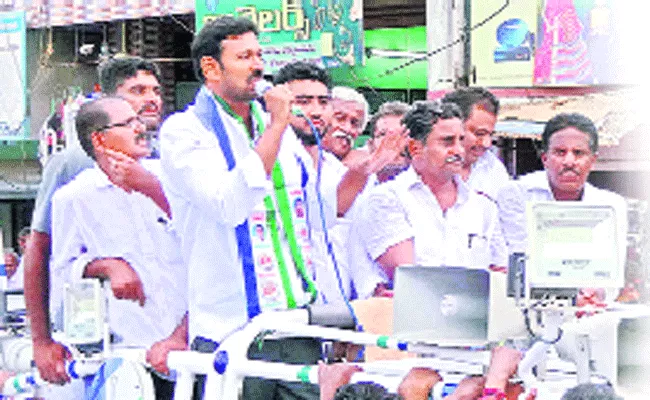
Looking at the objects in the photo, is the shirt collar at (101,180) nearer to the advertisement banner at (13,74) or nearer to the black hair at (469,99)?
the black hair at (469,99)

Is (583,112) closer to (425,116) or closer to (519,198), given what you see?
(519,198)

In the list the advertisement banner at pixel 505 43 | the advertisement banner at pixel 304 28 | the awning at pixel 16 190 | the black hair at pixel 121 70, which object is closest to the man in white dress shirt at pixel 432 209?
the black hair at pixel 121 70

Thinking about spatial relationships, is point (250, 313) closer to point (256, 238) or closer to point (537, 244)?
point (256, 238)

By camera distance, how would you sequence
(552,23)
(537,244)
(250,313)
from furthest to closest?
(552,23) < (250,313) < (537,244)

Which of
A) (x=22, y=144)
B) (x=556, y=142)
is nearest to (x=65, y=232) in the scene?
(x=556, y=142)

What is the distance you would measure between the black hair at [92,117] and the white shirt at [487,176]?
5.35ft

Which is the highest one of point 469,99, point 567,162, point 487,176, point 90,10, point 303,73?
point 90,10

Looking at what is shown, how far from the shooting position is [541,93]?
35.9 feet

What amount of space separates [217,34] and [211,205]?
24.6 inches

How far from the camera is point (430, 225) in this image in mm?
5156

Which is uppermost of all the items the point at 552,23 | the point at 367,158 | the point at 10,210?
the point at 552,23

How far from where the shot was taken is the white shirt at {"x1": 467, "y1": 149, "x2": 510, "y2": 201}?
6.00 meters

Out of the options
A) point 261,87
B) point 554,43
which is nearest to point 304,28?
point 554,43

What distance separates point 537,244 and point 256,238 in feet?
3.44
